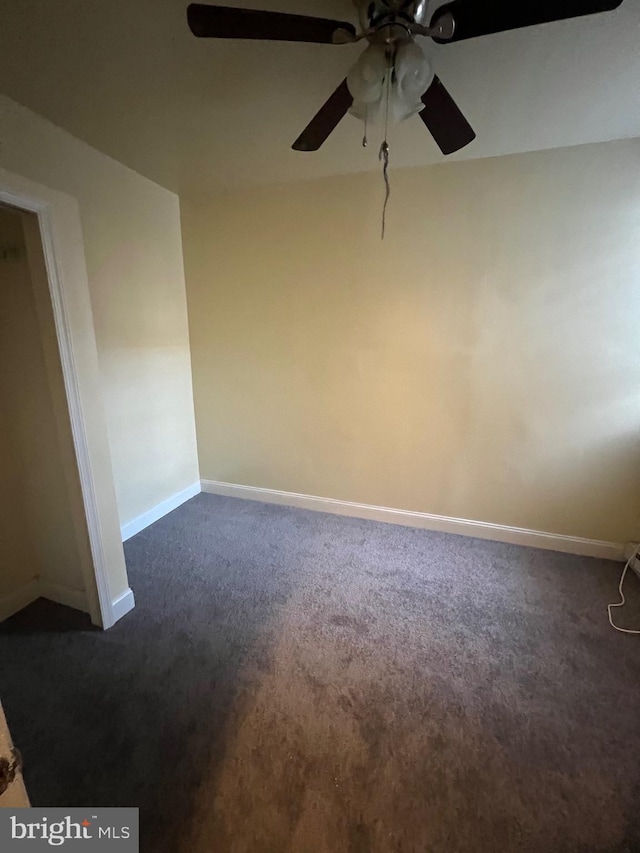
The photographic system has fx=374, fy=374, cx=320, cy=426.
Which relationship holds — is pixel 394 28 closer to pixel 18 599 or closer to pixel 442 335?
pixel 442 335

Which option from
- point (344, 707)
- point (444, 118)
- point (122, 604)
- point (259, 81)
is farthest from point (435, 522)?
point (259, 81)

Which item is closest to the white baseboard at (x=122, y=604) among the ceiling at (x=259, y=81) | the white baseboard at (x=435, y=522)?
the white baseboard at (x=435, y=522)

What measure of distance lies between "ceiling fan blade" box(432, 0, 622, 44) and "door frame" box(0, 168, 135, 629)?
1430 millimetres

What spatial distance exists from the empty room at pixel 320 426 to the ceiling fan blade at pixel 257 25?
0.03ft

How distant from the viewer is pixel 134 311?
8.29 ft

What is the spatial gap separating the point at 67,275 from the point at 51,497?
1086 millimetres

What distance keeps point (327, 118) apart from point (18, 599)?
262 cm

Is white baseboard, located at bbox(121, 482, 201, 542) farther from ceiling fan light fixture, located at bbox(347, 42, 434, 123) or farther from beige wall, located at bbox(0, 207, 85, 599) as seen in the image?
ceiling fan light fixture, located at bbox(347, 42, 434, 123)

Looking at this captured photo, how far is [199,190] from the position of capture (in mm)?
2721

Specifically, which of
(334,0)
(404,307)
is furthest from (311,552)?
(334,0)

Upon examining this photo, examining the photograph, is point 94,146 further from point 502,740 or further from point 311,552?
point 502,740

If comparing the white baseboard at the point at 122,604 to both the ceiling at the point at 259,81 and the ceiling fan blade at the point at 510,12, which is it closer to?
the ceiling at the point at 259,81

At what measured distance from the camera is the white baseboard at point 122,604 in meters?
1.85

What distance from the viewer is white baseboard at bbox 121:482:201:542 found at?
103 inches
